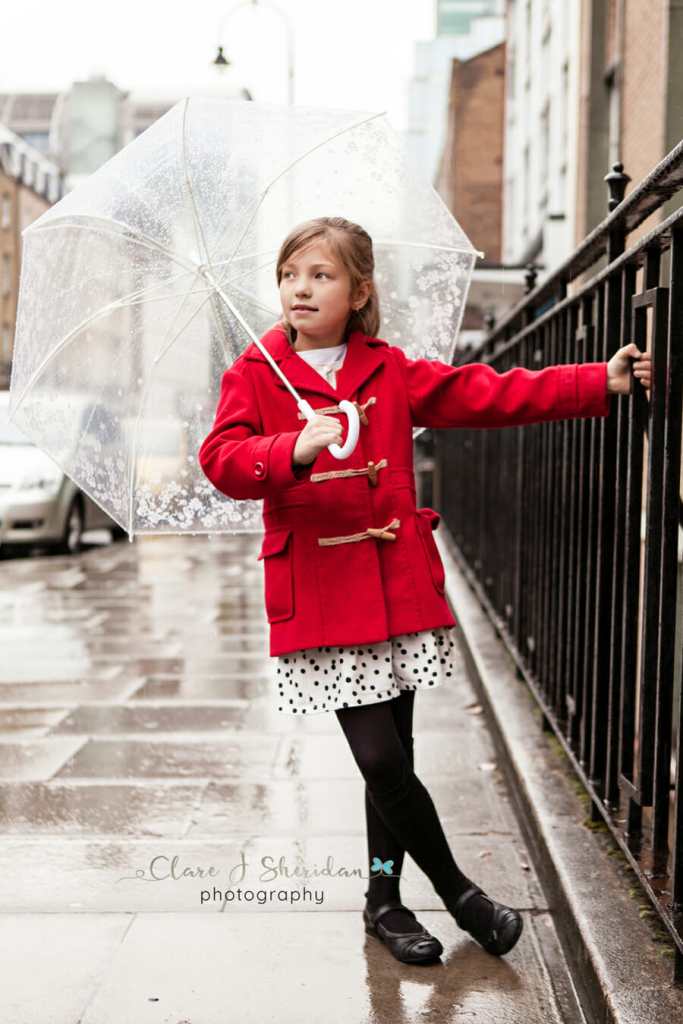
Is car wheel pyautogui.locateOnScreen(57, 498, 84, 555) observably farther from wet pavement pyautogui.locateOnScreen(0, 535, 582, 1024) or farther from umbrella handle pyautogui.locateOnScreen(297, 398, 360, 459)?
umbrella handle pyautogui.locateOnScreen(297, 398, 360, 459)

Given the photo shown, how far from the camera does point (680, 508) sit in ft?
9.27

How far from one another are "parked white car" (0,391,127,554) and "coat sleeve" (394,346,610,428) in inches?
453

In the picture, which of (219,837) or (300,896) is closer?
(300,896)

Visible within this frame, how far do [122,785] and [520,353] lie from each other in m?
2.69

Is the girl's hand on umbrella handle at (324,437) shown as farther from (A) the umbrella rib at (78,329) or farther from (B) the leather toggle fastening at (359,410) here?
(A) the umbrella rib at (78,329)

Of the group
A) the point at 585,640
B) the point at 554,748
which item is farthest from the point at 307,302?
the point at 554,748

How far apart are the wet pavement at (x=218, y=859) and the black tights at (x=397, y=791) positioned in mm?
197

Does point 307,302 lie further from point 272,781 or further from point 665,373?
point 272,781

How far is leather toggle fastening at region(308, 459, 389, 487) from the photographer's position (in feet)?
9.52

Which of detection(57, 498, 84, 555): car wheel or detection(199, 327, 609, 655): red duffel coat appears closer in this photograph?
detection(199, 327, 609, 655): red duffel coat

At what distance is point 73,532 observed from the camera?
15320 millimetres

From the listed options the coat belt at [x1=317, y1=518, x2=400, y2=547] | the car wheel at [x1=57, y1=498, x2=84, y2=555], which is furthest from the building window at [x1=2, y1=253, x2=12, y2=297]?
the coat belt at [x1=317, y1=518, x2=400, y2=547]

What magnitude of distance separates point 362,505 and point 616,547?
878 mm

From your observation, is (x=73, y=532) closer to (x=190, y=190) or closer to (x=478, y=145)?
(x=190, y=190)
